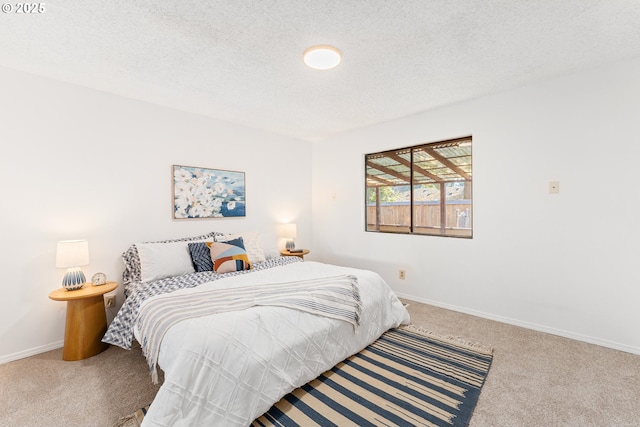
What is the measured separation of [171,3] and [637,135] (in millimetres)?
3493

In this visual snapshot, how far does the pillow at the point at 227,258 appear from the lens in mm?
2877

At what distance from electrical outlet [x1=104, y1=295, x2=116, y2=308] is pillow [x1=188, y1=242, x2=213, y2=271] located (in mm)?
831

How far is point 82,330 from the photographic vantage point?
237cm

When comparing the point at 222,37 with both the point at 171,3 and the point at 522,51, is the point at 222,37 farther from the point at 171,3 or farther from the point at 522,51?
the point at 522,51

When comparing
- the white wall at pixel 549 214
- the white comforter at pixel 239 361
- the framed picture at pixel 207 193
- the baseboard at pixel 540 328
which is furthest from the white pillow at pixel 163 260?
the baseboard at pixel 540 328

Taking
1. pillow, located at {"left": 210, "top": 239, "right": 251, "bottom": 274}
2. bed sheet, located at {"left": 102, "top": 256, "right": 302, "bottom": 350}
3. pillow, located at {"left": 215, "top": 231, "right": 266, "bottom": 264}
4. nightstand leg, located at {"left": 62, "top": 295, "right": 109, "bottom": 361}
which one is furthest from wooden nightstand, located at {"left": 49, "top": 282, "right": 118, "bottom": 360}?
pillow, located at {"left": 215, "top": 231, "right": 266, "bottom": 264}

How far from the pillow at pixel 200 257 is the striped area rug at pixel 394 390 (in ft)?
5.26

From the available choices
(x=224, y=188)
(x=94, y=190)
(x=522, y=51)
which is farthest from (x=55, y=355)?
(x=522, y=51)

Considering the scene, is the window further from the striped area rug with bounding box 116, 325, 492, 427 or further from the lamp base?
the lamp base

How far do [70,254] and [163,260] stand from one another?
682 millimetres

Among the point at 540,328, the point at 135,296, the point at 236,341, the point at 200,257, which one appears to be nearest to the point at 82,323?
the point at 135,296

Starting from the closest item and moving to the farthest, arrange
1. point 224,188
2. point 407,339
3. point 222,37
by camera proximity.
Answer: point 222,37, point 407,339, point 224,188

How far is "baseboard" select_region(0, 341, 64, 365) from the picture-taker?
234 centimetres

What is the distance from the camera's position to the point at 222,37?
1.97 metres
